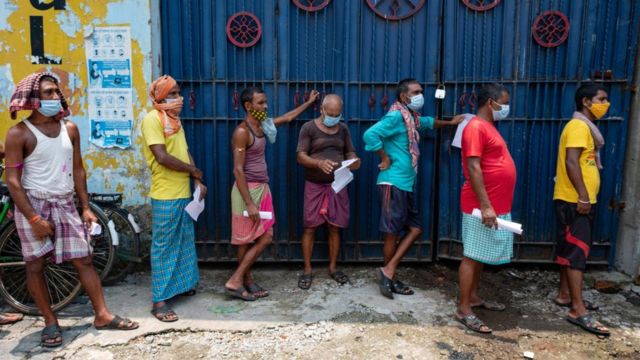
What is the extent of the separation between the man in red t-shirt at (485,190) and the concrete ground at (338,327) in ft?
1.07

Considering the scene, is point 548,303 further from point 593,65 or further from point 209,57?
point 209,57

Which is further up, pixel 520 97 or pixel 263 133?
pixel 520 97

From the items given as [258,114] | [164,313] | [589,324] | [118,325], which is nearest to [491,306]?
[589,324]

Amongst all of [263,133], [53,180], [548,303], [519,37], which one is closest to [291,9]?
[263,133]

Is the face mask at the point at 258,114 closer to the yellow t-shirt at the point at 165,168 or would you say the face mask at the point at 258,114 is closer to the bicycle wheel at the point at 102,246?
the yellow t-shirt at the point at 165,168

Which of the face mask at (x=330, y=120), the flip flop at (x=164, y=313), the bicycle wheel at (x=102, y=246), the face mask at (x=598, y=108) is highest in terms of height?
the face mask at (x=598, y=108)

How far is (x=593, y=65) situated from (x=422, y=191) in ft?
6.05

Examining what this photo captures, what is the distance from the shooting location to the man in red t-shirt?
377 centimetres

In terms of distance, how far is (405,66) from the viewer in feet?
16.0

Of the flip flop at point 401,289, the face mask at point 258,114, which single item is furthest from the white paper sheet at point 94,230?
the flip flop at point 401,289

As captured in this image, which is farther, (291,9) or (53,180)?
(291,9)

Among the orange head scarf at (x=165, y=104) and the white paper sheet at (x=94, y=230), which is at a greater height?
the orange head scarf at (x=165, y=104)

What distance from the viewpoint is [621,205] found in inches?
193

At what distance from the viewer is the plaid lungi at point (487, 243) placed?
12.7ft
